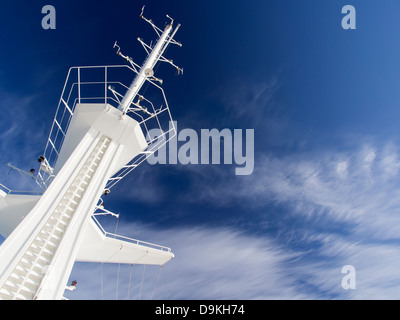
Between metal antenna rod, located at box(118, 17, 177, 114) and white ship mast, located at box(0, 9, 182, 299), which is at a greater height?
metal antenna rod, located at box(118, 17, 177, 114)

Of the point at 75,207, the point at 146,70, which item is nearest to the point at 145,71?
the point at 146,70

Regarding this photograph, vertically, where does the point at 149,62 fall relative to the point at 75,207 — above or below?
above

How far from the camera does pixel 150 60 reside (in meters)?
17.1

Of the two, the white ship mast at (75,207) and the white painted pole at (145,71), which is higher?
the white painted pole at (145,71)

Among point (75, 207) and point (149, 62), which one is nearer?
point (75, 207)

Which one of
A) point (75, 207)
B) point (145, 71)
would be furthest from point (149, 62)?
point (75, 207)

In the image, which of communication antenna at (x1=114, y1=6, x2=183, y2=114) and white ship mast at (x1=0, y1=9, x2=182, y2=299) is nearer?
white ship mast at (x1=0, y1=9, x2=182, y2=299)

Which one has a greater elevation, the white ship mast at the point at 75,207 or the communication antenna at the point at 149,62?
the communication antenna at the point at 149,62

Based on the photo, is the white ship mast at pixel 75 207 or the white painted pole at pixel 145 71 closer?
the white ship mast at pixel 75 207

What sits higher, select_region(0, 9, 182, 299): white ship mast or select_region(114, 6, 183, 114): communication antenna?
select_region(114, 6, 183, 114): communication antenna

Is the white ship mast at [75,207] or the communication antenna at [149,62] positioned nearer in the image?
the white ship mast at [75,207]

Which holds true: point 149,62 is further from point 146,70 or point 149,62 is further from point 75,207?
point 75,207

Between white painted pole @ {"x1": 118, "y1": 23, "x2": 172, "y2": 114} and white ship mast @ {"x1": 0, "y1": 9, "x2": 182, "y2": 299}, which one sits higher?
white painted pole @ {"x1": 118, "y1": 23, "x2": 172, "y2": 114}
